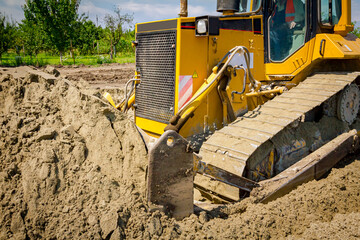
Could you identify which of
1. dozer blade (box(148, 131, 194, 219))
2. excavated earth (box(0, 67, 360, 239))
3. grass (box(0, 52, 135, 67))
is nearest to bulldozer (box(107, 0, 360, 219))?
dozer blade (box(148, 131, 194, 219))

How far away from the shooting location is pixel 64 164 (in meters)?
2.98

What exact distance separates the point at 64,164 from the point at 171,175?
0.94m

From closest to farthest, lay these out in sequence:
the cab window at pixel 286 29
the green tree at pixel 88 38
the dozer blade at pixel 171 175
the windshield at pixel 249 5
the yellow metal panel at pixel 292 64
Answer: the dozer blade at pixel 171 175
the windshield at pixel 249 5
the cab window at pixel 286 29
the yellow metal panel at pixel 292 64
the green tree at pixel 88 38

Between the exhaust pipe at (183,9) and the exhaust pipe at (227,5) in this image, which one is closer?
the exhaust pipe at (227,5)

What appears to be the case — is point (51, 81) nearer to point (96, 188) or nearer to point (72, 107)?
point (72, 107)

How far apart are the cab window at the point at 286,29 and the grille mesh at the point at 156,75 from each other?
66.5 inches

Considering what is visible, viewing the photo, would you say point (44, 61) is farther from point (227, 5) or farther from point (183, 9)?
point (227, 5)

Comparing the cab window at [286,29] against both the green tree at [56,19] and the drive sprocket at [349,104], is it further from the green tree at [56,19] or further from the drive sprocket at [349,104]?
the green tree at [56,19]

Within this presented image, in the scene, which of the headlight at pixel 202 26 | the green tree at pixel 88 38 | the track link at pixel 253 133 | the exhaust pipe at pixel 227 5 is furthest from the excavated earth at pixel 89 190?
the green tree at pixel 88 38

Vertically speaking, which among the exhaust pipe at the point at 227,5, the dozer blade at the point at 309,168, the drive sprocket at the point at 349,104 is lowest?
the dozer blade at the point at 309,168

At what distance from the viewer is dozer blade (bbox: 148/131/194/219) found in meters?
3.00

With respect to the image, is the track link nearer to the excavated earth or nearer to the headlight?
the excavated earth

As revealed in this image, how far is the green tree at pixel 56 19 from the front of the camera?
24.3 m

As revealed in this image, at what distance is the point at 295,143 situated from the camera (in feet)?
14.3
